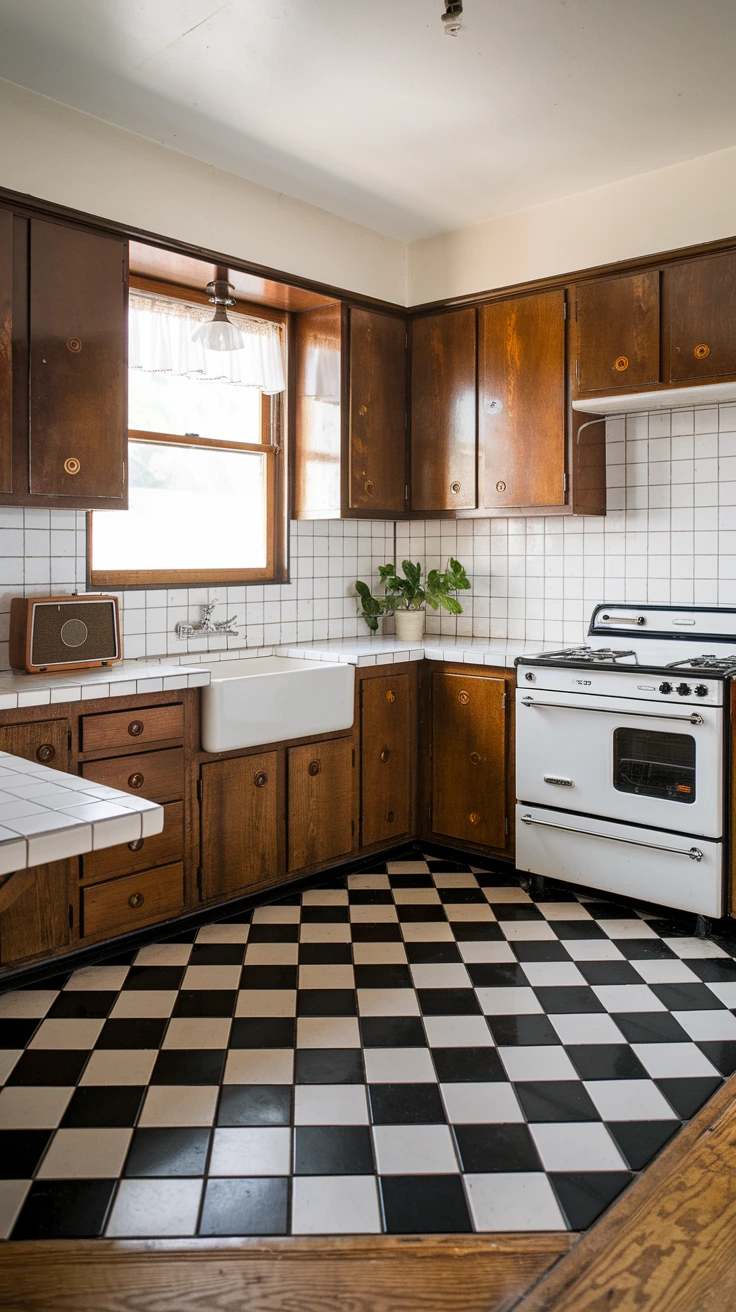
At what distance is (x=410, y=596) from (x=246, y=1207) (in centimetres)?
292

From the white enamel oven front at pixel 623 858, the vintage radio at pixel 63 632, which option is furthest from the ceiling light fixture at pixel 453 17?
the white enamel oven front at pixel 623 858

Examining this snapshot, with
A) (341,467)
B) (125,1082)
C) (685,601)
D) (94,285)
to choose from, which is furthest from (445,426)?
(125,1082)

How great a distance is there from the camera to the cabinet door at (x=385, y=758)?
13.1 ft

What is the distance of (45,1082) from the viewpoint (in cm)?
236

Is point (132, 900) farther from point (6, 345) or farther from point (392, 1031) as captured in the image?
point (6, 345)

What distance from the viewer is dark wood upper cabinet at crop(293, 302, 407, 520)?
4.14 m

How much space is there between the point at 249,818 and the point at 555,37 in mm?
2713

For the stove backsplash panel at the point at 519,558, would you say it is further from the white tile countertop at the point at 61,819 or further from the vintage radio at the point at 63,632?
the white tile countertop at the point at 61,819

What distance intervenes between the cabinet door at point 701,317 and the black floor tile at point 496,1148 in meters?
2.65

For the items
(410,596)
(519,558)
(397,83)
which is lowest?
(410,596)

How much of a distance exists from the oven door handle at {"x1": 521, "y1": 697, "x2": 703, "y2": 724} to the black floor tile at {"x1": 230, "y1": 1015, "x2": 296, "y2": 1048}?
1583mm

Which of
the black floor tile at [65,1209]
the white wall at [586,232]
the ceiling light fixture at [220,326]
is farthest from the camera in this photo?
the ceiling light fixture at [220,326]

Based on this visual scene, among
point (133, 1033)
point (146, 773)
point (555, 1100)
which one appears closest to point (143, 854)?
point (146, 773)

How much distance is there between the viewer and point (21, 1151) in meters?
2.09
